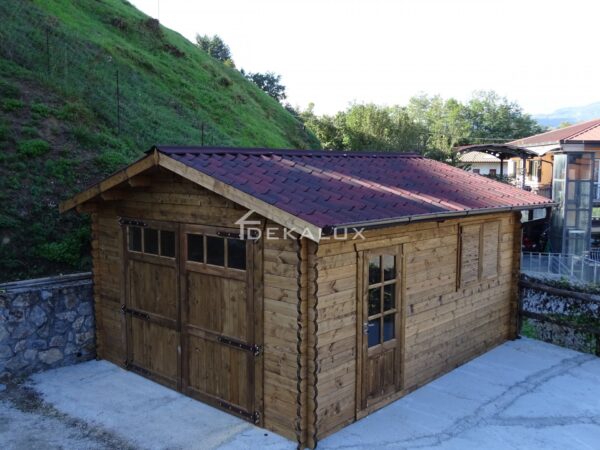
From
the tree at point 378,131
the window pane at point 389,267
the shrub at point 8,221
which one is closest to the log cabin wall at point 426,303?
the window pane at point 389,267

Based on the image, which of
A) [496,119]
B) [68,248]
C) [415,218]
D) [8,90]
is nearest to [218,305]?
[415,218]

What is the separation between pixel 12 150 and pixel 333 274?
7.51m

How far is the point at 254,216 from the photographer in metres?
5.62

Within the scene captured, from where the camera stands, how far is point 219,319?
6160mm

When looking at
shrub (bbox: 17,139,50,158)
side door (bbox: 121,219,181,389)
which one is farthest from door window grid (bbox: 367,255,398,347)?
shrub (bbox: 17,139,50,158)

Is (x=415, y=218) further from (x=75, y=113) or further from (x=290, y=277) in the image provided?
(x=75, y=113)

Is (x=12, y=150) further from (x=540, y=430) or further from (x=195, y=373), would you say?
(x=540, y=430)

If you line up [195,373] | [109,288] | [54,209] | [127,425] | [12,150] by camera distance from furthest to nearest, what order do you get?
1. [12,150]
2. [54,209]
3. [109,288]
4. [195,373]
5. [127,425]

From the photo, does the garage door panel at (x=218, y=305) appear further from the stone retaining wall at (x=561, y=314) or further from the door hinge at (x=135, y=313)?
the stone retaining wall at (x=561, y=314)

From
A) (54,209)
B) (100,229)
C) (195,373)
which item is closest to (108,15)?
(54,209)

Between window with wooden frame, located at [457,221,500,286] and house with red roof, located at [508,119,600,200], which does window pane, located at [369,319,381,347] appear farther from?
house with red roof, located at [508,119,600,200]

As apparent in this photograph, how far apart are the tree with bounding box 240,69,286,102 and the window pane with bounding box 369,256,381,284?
46074 mm

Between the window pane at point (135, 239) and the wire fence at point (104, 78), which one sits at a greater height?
the wire fence at point (104, 78)

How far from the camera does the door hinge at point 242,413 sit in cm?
583
